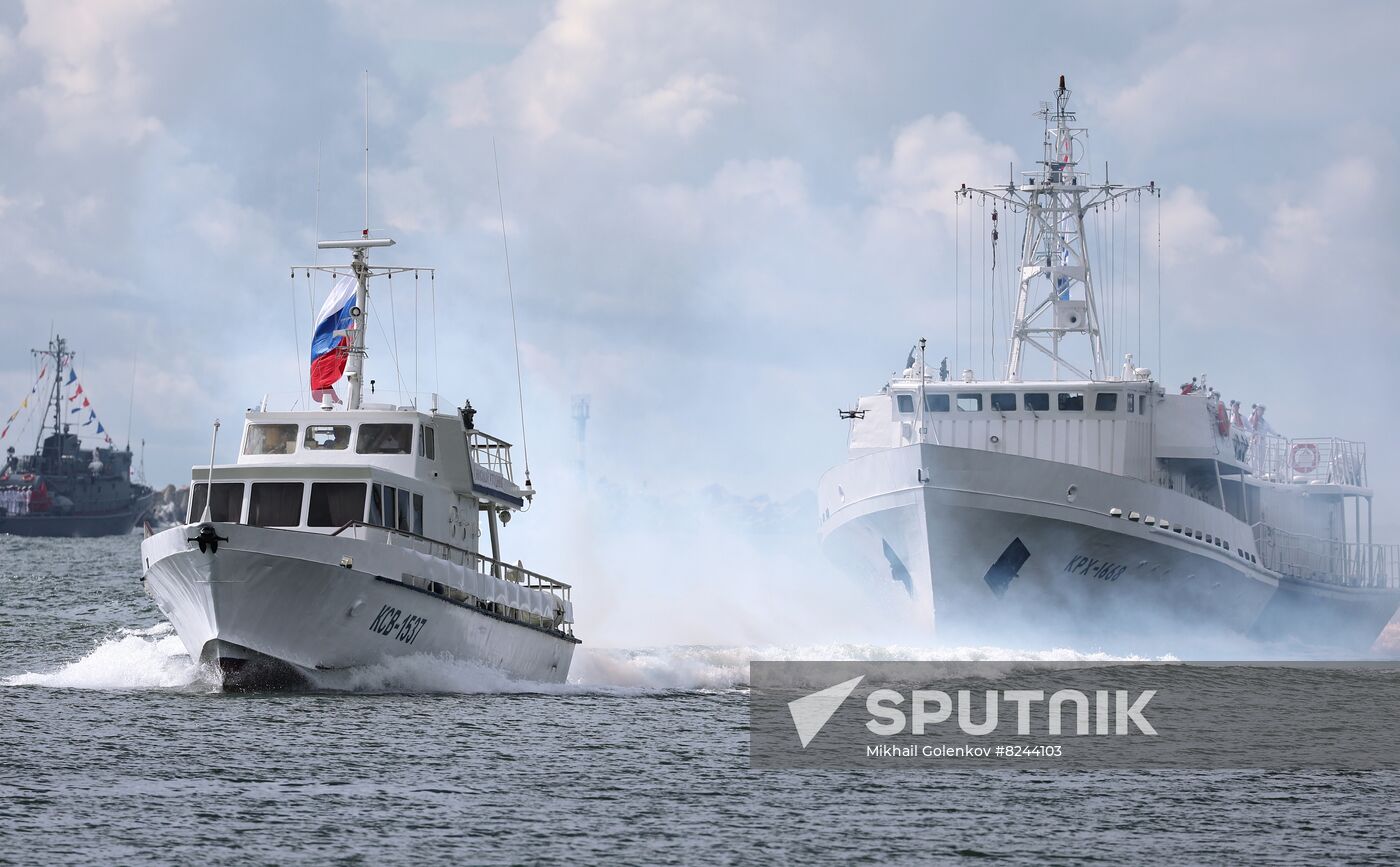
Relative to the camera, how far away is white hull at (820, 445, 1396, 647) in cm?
4219

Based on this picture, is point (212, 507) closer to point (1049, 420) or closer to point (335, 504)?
point (335, 504)

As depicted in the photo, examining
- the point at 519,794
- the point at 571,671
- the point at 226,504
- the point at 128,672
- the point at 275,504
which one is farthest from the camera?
the point at 571,671

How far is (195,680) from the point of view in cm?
3181

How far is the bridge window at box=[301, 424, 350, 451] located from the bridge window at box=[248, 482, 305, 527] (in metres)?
2.63

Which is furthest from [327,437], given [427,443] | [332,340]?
[332,340]

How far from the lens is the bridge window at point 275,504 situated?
101ft

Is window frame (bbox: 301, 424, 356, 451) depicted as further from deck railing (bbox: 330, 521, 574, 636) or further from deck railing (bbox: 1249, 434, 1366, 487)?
deck railing (bbox: 1249, 434, 1366, 487)

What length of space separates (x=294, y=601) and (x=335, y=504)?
239 centimetres

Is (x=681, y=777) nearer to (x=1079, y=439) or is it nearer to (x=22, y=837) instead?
(x=22, y=837)

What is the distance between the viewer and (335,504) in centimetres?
3105

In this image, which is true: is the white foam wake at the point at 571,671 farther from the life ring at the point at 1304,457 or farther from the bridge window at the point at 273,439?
the life ring at the point at 1304,457

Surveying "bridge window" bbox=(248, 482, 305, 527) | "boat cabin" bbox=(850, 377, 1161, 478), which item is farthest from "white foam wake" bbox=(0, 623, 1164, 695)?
"boat cabin" bbox=(850, 377, 1161, 478)

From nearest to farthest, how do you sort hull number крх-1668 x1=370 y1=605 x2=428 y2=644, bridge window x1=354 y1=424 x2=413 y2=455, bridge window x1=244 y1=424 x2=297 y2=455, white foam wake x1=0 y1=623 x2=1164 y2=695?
hull number крх-1668 x1=370 y1=605 x2=428 y2=644, white foam wake x1=0 y1=623 x2=1164 y2=695, bridge window x1=354 y1=424 x2=413 y2=455, bridge window x1=244 y1=424 x2=297 y2=455

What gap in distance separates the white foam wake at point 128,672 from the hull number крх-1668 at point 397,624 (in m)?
3.50
